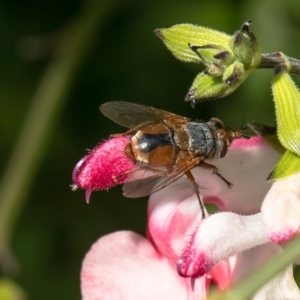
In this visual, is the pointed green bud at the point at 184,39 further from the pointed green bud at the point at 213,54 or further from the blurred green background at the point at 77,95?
the blurred green background at the point at 77,95

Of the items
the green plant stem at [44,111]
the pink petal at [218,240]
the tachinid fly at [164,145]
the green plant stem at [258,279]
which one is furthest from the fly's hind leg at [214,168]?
the green plant stem at [44,111]

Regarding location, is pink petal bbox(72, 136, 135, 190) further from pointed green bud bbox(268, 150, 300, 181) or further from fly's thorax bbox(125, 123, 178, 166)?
pointed green bud bbox(268, 150, 300, 181)

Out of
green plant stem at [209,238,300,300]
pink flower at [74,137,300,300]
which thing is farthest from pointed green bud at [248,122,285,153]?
green plant stem at [209,238,300,300]

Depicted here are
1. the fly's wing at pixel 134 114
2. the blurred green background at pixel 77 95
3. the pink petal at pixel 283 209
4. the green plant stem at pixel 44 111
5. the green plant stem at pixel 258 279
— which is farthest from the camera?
the blurred green background at pixel 77 95

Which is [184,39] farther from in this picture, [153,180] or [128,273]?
[128,273]

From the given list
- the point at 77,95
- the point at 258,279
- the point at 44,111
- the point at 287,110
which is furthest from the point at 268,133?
the point at 77,95

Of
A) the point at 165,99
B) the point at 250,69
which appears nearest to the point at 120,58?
the point at 165,99
